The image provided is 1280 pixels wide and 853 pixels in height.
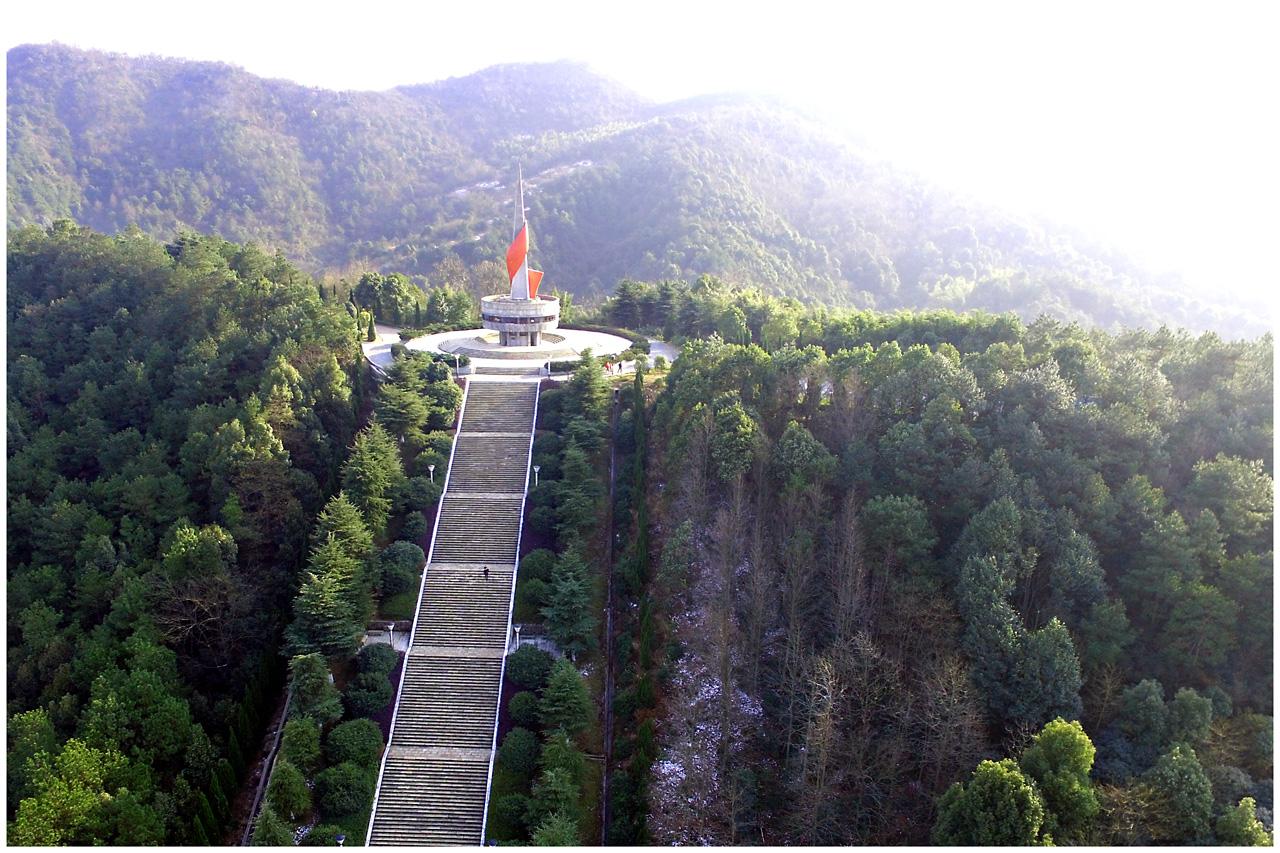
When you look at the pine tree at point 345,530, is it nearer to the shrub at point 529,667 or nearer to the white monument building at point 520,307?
the shrub at point 529,667

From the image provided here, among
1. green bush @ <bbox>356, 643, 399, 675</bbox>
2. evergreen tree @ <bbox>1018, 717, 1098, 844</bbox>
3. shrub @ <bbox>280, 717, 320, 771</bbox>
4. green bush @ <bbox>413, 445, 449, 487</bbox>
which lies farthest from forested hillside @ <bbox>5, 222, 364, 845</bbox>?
evergreen tree @ <bbox>1018, 717, 1098, 844</bbox>

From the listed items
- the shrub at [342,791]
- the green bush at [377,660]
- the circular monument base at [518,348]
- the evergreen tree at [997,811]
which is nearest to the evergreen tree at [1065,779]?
the evergreen tree at [997,811]

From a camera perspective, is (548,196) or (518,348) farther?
(548,196)

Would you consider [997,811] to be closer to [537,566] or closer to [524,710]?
[524,710]

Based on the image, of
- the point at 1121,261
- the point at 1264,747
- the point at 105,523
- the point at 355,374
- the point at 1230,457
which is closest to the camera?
the point at 1264,747

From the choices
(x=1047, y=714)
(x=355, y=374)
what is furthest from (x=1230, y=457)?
(x=355, y=374)

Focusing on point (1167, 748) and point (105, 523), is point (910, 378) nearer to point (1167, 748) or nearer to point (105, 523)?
point (1167, 748)

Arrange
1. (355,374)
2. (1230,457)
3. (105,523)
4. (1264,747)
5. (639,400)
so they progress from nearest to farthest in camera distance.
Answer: (1264,747), (1230,457), (105,523), (639,400), (355,374)

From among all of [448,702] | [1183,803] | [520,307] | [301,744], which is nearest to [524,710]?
[448,702]
